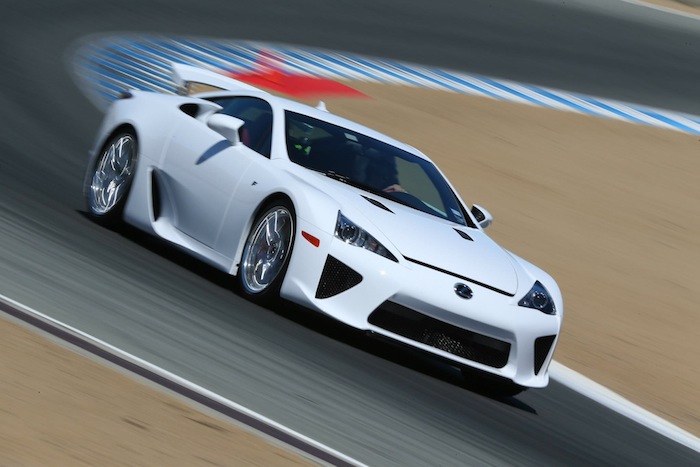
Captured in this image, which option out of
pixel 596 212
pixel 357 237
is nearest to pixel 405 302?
pixel 357 237

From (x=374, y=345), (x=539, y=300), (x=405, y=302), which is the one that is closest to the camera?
(x=405, y=302)

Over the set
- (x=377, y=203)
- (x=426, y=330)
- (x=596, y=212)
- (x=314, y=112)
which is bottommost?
(x=596, y=212)

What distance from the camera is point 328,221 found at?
6953mm

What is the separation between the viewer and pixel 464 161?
566 inches

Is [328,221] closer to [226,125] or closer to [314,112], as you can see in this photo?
[226,125]

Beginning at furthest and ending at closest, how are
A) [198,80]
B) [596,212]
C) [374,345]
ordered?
[596,212] → [198,80] → [374,345]

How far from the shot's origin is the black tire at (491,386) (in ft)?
23.6

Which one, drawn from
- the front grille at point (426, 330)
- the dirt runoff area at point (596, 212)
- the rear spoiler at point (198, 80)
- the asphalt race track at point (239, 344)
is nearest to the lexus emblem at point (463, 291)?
the front grille at point (426, 330)

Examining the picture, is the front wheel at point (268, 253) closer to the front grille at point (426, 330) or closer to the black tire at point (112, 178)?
the front grille at point (426, 330)

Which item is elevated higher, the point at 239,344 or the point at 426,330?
the point at 426,330

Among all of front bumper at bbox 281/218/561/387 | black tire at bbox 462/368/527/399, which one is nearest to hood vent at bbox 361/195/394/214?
front bumper at bbox 281/218/561/387

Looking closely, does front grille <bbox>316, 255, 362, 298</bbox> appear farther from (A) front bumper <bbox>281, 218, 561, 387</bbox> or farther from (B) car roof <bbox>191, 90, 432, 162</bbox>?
(B) car roof <bbox>191, 90, 432, 162</bbox>

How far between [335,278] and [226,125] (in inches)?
54.6

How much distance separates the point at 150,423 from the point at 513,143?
11.2 m
